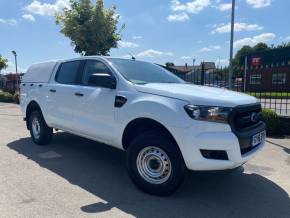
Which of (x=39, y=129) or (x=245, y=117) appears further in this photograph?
(x=39, y=129)

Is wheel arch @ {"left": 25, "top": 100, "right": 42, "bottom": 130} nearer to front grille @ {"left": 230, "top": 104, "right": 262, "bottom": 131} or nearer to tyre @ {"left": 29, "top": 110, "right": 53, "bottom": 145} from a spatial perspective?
tyre @ {"left": 29, "top": 110, "right": 53, "bottom": 145}

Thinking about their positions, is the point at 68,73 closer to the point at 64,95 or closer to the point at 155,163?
the point at 64,95

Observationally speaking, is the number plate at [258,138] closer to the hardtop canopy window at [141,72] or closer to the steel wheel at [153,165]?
the steel wheel at [153,165]

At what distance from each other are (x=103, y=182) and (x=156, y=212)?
1.25 m

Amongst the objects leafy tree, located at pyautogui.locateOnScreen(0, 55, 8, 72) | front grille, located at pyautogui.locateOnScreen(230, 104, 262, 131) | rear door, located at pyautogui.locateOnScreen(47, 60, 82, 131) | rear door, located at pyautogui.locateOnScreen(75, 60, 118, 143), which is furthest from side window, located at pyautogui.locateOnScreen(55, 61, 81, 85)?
leafy tree, located at pyautogui.locateOnScreen(0, 55, 8, 72)

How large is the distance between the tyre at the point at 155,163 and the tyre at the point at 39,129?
9.91 feet

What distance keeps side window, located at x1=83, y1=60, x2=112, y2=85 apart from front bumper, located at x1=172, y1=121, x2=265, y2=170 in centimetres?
183

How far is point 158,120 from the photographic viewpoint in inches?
166

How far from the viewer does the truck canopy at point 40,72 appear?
6832mm

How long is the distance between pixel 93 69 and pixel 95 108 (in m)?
0.79

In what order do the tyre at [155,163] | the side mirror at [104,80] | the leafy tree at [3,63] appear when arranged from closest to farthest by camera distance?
the tyre at [155,163] → the side mirror at [104,80] → the leafy tree at [3,63]

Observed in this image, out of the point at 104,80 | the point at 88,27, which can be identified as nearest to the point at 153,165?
the point at 104,80

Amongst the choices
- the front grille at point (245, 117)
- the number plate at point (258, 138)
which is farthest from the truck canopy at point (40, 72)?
the number plate at point (258, 138)

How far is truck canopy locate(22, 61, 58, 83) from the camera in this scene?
6.83 meters
